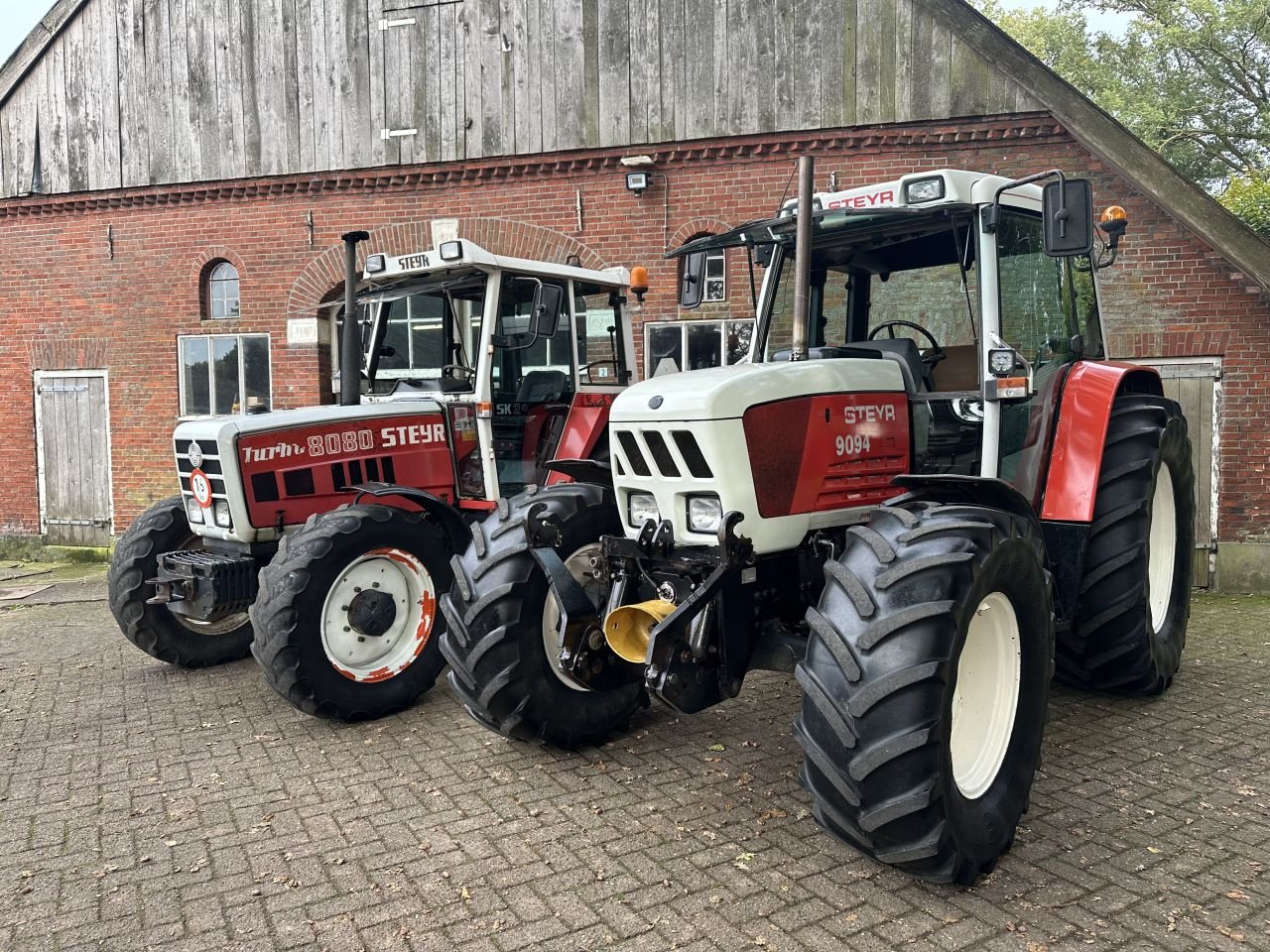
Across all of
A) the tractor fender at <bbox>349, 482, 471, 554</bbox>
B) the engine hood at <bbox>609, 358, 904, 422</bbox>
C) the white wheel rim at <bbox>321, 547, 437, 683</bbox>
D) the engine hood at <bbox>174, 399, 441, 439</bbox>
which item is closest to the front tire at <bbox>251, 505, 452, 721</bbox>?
the white wheel rim at <bbox>321, 547, 437, 683</bbox>

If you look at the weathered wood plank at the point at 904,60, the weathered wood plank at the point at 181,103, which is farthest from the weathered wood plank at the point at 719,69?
the weathered wood plank at the point at 181,103

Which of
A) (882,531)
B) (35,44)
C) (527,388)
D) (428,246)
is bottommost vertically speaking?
(882,531)

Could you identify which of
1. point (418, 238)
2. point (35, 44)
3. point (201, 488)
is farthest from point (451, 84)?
point (201, 488)

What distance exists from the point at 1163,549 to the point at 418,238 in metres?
8.23

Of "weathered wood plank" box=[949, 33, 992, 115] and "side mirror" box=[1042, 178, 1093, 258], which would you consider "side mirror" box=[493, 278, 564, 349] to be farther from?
"weathered wood plank" box=[949, 33, 992, 115]

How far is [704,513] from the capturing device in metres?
3.95

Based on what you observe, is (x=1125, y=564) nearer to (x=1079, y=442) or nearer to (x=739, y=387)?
(x=1079, y=442)

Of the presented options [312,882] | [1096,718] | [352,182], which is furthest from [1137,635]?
[352,182]

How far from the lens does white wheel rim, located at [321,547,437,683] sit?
532 centimetres

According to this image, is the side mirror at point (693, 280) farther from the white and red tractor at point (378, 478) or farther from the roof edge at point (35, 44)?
the roof edge at point (35, 44)

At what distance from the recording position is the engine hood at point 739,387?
380cm

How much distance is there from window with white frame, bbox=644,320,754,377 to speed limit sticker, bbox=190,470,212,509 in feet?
17.1

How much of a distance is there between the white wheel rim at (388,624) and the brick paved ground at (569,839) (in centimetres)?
33

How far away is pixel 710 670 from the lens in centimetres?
390
